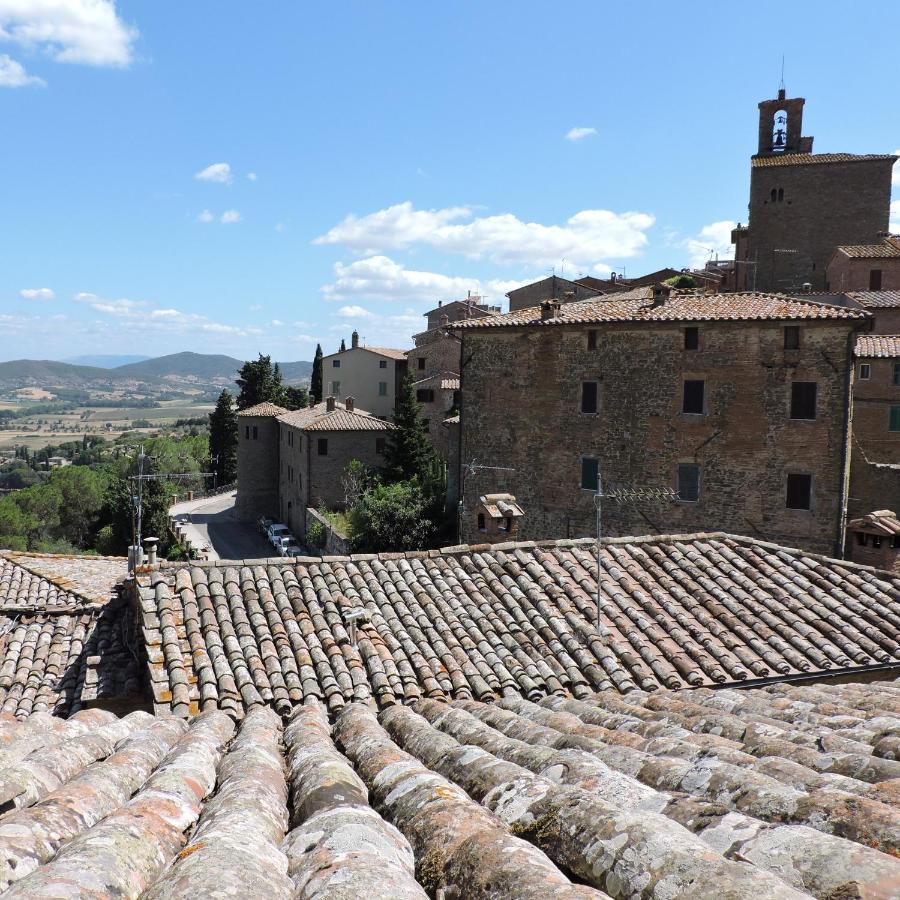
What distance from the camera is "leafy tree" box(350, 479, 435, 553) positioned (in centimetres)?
3055

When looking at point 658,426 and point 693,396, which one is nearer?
point 693,396

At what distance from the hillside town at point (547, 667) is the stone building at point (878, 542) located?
0.05 meters

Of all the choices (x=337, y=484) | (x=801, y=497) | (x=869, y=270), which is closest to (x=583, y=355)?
(x=801, y=497)

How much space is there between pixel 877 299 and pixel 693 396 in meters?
15.0

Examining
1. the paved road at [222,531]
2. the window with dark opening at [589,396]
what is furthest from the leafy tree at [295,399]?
the window with dark opening at [589,396]

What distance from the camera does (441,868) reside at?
257cm

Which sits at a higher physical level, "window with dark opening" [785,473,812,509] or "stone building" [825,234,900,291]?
"stone building" [825,234,900,291]

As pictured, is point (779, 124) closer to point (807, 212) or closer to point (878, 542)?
point (807, 212)

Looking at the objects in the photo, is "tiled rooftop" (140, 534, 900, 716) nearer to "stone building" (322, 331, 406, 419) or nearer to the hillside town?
the hillside town

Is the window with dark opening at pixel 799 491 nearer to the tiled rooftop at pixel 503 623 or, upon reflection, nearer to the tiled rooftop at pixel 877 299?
the tiled rooftop at pixel 877 299

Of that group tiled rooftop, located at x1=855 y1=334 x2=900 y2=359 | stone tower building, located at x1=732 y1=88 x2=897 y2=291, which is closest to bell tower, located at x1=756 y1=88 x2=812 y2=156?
stone tower building, located at x1=732 y1=88 x2=897 y2=291

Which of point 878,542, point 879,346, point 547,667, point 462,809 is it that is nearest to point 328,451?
point 879,346

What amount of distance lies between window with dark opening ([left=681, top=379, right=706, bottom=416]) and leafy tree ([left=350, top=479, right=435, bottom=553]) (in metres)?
11.5

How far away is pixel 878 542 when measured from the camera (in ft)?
42.2
